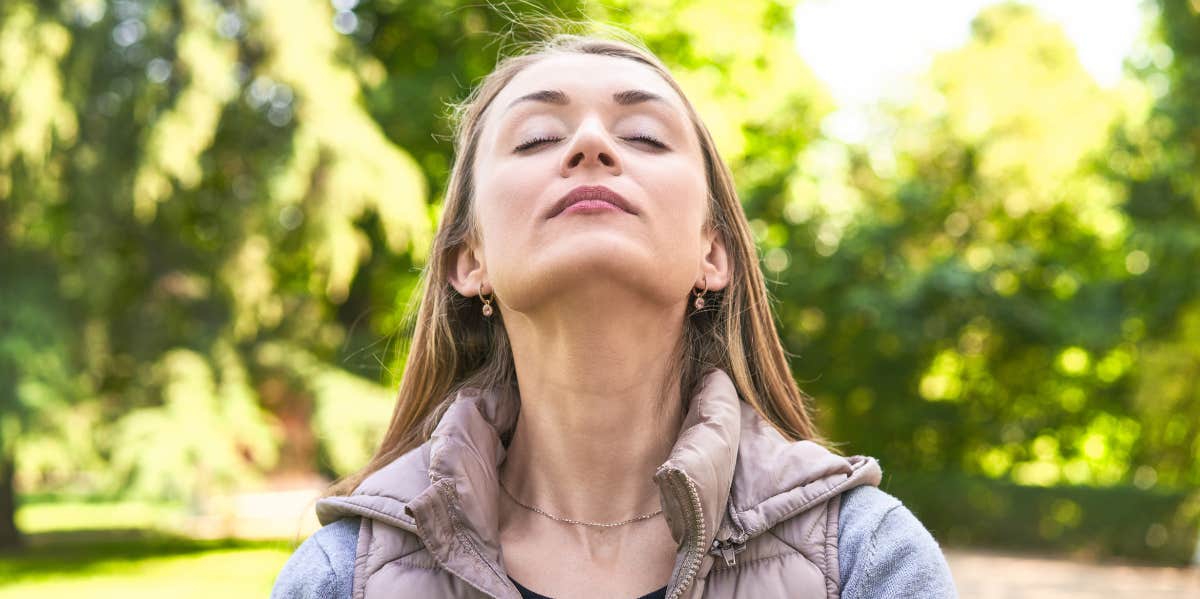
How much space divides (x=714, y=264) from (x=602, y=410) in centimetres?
38

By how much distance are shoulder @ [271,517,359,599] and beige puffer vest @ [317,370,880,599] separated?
0.8 inches

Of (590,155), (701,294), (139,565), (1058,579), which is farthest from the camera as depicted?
(1058,579)

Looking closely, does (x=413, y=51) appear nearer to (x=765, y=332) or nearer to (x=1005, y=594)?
(x=1005, y=594)

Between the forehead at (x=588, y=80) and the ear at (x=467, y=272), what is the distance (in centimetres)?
27

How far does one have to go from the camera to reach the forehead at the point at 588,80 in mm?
1979

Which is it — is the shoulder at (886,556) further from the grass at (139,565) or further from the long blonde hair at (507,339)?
the grass at (139,565)

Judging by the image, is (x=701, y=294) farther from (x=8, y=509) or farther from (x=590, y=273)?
(x=8, y=509)

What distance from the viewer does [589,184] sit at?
182 centimetres

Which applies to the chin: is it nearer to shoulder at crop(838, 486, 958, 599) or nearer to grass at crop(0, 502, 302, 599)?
shoulder at crop(838, 486, 958, 599)

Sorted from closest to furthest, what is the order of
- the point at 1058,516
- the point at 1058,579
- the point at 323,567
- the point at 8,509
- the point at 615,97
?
the point at 323,567 < the point at 615,97 < the point at 1058,579 < the point at 8,509 < the point at 1058,516

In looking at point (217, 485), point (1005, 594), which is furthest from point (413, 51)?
point (1005, 594)

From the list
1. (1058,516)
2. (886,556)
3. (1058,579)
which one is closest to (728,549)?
(886,556)

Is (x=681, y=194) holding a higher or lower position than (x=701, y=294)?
higher

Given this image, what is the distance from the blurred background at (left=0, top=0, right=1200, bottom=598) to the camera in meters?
12.6
